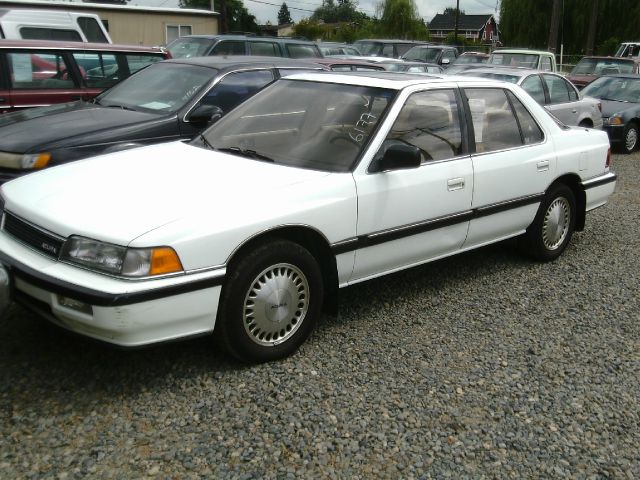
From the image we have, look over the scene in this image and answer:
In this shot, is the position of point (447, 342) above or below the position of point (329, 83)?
below

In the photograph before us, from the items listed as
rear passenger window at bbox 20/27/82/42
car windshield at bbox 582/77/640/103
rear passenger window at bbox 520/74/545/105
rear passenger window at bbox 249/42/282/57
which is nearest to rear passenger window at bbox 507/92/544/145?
rear passenger window at bbox 520/74/545/105

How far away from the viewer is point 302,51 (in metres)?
→ 11.9

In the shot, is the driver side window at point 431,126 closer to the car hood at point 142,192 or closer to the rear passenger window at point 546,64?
the car hood at point 142,192

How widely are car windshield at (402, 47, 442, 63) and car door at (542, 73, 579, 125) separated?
10375 mm

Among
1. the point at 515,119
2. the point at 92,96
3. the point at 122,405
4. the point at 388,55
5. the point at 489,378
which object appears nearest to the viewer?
the point at 122,405

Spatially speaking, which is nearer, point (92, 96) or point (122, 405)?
point (122, 405)

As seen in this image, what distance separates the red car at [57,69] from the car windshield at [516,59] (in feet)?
34.7

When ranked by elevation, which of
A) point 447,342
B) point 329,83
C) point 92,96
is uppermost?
point 329,83

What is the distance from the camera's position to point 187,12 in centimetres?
2492

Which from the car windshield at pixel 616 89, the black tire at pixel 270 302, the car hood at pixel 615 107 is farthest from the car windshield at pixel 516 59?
the black tire at pixel 270 302

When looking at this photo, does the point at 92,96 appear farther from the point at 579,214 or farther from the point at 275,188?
the point at 579,214

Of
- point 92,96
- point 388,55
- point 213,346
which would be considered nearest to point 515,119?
point 213,346

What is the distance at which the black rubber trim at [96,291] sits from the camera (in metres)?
3.05

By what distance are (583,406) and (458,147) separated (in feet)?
6.32
